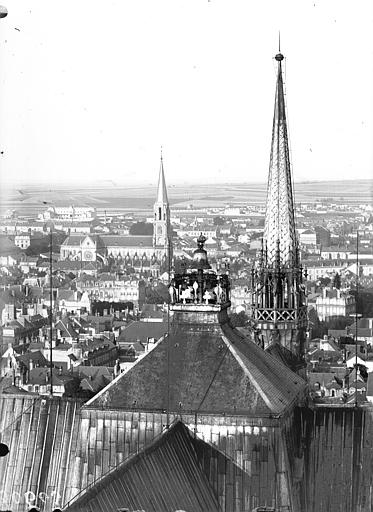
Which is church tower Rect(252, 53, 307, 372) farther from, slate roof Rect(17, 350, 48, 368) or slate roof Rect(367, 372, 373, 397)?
slate roof Rect(17, 350, 48, 368)

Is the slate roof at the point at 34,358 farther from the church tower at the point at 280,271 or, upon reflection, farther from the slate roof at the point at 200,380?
the slate roof at the point at 200,380

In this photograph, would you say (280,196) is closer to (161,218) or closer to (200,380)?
(200,380)

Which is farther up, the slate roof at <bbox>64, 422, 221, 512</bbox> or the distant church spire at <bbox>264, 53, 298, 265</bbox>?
the distant church spire at <bbox>264, 53, 298, 265</bbox>

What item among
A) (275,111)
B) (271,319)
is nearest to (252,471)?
(271,319)

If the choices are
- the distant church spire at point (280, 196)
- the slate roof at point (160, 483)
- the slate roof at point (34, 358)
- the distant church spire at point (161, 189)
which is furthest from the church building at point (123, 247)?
the slate roof at point (160, 483)

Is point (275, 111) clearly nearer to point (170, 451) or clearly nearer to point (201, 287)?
point (201, 287)

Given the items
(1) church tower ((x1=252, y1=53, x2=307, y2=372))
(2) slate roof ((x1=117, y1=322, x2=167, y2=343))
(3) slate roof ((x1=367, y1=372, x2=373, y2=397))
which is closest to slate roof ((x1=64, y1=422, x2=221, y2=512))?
(1) church tower ((x1=252, y1=53, x2=307, y2=372))
